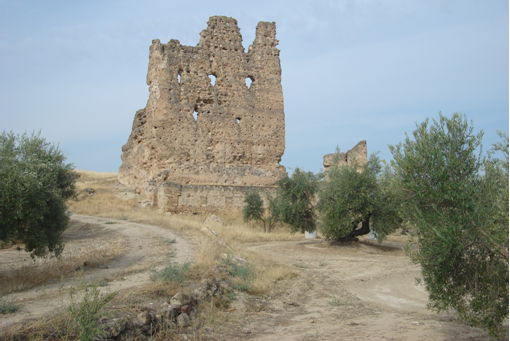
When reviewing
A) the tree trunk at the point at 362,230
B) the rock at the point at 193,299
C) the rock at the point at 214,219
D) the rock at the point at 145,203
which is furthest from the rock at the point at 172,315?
the rock at the point at 145,203

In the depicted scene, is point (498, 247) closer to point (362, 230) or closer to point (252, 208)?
point (362, 230)

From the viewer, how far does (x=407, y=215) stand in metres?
5.85

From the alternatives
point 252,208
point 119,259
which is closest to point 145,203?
point 252,208

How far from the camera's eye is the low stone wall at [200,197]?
20.9m

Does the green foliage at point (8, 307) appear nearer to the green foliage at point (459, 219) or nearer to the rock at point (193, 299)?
the rock at point (193, 299)

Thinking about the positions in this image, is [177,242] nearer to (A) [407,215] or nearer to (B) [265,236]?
(B) [265,236]

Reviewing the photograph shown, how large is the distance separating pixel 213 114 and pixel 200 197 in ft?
16.2

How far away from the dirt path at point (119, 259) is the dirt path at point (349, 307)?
251cm

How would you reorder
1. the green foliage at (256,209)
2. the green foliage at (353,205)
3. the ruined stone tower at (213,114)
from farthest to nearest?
the ruined stone tower at (213,114)
the green foliage at (256,209)
the green foliage at (353,205)

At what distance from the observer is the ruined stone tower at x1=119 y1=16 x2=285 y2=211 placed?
2258cm

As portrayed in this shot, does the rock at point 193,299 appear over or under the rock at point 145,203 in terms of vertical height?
under

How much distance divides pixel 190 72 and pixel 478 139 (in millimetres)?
19722

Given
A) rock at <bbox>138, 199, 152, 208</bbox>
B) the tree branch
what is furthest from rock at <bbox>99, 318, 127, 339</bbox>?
rock at <bbox>138, 199, 152, 208</bbox>

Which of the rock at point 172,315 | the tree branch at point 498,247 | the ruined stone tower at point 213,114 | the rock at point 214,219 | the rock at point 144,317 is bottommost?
the rock at point 172,315
